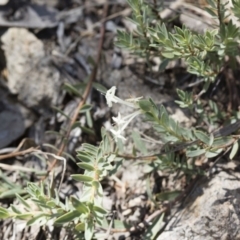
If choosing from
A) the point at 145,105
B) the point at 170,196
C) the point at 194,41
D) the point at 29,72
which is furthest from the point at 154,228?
the point at 29,72

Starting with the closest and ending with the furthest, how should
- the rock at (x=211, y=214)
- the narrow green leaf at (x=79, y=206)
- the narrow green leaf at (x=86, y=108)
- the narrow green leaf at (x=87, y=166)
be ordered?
the narrow green leaf at (x=79, y=206), the narrow green leaf at (x=87, y=166), the rock at (x=211, y=214), the narrow green leaf at (x=86, y=108)

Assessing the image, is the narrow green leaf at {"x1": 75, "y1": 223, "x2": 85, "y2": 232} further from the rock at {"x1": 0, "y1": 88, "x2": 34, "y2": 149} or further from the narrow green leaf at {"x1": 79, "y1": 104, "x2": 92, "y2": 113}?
the rock at {"x1": 0, "y1": 88, "x2": 34, "y2": 149}

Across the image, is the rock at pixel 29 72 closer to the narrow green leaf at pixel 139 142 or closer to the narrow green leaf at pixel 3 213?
the narrow green leaf at pixel 139 142

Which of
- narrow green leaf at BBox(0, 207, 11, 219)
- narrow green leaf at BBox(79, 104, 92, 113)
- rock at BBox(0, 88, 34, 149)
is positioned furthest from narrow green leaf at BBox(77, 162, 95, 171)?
rock at BBox(0, 88, 34, 149)

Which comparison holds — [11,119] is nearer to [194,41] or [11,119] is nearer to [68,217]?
[68,217]

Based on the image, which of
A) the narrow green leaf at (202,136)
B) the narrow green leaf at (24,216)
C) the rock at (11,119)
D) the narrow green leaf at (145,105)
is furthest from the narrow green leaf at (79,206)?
the rock at (11,119)
